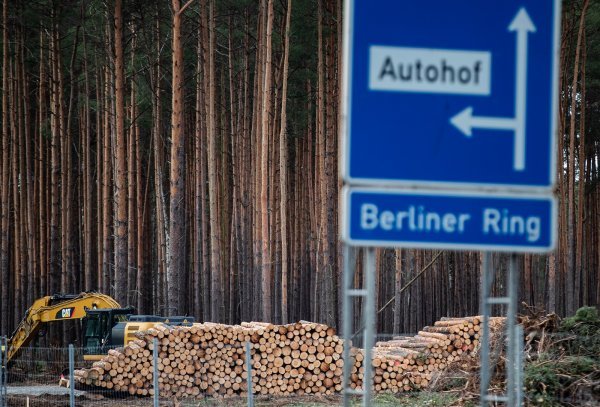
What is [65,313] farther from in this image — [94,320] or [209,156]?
[209,156]

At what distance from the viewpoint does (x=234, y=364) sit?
19.5 meters

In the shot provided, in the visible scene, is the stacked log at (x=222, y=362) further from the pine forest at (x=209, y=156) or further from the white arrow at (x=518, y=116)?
the white arrow at (x=518, y=116)

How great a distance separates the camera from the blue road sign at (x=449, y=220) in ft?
14.3

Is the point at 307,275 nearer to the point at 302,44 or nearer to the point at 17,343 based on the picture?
the point at 302,44

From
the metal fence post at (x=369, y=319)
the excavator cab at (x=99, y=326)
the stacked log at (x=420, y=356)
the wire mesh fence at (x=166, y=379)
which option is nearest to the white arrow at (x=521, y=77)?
the metal fence post at (x=369, y=319)

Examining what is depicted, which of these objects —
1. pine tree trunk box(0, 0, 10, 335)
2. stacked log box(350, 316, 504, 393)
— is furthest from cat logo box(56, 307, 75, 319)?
pine tree trunk box(0, 0, 10, 335)

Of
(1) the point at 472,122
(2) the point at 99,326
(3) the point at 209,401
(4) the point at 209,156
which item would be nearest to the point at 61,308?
(2) the point at 99,326

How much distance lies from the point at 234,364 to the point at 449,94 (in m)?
15.6

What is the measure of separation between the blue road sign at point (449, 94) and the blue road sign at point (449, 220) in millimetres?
64

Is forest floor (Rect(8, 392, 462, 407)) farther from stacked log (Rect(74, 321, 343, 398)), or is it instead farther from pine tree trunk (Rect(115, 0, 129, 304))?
pine tree trunk (Rect(115, 0, 129, 304))

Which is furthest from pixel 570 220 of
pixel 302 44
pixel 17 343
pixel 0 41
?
pixel 0 41

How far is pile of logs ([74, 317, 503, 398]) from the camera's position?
63.2 feet

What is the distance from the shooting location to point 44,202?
131 ft

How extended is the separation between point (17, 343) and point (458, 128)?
22961 millimetres
